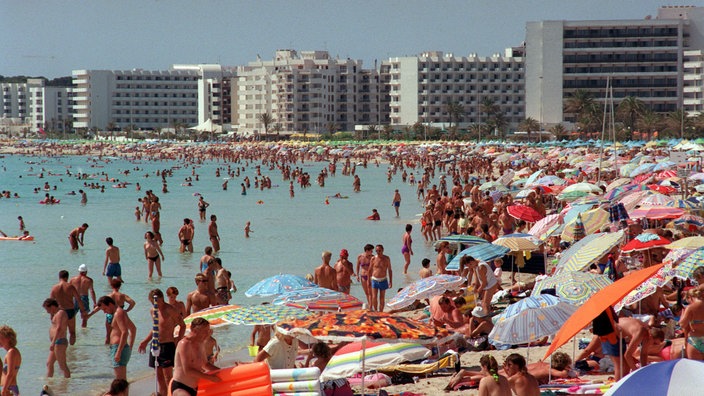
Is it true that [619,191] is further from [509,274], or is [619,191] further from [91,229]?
[91,229]

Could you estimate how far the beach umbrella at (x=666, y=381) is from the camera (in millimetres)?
4680

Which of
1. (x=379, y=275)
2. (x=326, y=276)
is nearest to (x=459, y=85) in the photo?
(x=379, y=275)

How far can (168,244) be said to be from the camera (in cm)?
2547

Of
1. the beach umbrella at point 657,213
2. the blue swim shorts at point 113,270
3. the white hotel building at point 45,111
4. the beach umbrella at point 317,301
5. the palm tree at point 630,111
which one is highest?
the white hotel building at point 45,111

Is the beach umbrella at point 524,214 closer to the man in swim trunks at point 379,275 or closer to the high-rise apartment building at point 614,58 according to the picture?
the man in swim trunks at point 379,275

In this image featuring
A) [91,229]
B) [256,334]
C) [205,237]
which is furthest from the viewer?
[91,229]

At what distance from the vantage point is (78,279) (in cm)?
1295

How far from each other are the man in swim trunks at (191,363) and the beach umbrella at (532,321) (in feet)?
9.55

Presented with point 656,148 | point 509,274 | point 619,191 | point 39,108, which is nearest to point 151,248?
point 509,274

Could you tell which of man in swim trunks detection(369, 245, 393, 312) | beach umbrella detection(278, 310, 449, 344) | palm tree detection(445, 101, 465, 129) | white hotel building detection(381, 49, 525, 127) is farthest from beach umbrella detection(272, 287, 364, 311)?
white hotel building detection(381, 49, 525, 127)

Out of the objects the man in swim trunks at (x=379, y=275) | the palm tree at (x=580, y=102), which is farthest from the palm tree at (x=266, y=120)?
the man in swim trunks at (x=379, y=275)

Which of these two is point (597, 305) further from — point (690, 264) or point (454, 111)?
point (454, 111)

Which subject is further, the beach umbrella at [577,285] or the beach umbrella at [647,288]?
the beach umbrella at [647,288]

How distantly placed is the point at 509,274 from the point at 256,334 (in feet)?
22.3
